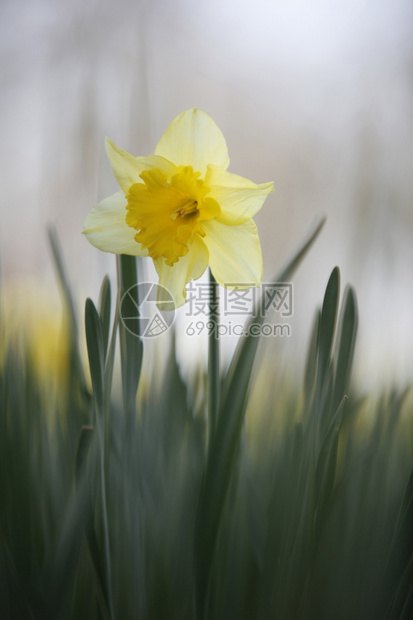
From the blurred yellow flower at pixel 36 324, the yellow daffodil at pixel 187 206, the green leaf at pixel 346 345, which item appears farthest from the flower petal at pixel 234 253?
the blurred yellow flower at pixel 36 324

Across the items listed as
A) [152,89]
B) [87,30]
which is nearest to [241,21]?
[152,89]

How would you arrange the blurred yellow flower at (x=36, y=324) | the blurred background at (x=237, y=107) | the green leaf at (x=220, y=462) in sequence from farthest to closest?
the blurred background at (x=237, y=107) < the blurred yellow flower at (x=36, y=324) < the green leaf at (x=220, y=462)

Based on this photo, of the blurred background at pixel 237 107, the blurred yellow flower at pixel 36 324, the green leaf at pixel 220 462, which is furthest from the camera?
the blurred background at pixel 237 107

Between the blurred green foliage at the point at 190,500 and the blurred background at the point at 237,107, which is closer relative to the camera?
the blurred green foliage at the point at 190,500

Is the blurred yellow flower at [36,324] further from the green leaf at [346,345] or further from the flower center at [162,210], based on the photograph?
the green leaf at [346,345]

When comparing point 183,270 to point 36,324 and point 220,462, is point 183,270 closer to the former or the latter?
point 220,462

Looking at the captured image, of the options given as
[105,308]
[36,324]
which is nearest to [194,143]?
[105,308]
